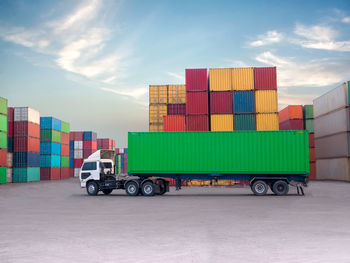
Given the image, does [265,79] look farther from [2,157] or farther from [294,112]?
[2,157]

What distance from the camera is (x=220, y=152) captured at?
24750mm

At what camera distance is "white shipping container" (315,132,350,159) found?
138 feet

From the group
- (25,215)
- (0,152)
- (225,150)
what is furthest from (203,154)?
(0,152)

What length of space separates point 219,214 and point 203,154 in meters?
10.4

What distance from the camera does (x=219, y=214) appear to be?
14562mm

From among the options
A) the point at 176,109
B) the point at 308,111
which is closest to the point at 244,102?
the point at 176,109

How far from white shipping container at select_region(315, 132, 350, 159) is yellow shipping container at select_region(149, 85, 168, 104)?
64.6 ft

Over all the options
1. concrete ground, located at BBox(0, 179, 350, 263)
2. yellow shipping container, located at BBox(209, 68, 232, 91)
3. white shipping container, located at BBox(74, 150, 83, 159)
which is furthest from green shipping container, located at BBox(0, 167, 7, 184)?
white shipping container, located at BBox(74, 150, 83, 159)

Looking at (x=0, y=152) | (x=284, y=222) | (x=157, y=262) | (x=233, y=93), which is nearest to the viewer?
(x=157, y=262)

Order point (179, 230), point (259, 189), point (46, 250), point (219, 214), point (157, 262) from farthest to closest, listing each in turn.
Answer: point (259, 189)
point (219, 214)
point (179, 230)
point (46, 250)
point (157, 262)

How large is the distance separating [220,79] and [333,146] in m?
18.3

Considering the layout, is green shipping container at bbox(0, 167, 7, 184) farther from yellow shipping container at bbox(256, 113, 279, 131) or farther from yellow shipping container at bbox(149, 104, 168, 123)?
yellow shipping container at bbox(256, 113, 279, 131)

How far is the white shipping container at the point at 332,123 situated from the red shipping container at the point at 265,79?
11.5 meters

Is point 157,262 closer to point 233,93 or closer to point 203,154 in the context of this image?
point 203,154
